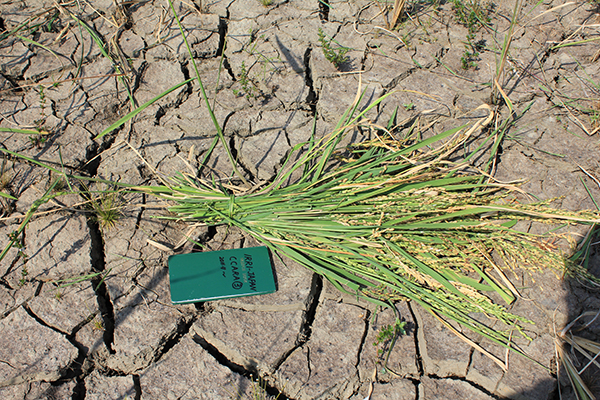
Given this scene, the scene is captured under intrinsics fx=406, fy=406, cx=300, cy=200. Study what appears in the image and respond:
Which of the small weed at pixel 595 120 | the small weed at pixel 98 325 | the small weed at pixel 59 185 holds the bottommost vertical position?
the small weed at pixel 98 325

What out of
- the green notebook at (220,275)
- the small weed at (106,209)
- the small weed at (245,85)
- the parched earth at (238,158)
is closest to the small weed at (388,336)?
the parched earth at (238,158)

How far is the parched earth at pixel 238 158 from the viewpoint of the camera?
1.72 meters

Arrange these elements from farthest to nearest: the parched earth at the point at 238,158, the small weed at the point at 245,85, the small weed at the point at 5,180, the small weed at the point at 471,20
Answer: the small weed at the point at 471,20, the small weed at the point at 245,85, the small weed at the point at 5,180, the parched earth at the point at 238,158

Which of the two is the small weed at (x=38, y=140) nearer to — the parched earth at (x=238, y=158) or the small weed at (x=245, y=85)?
the parched earth at (x=238, y=158)

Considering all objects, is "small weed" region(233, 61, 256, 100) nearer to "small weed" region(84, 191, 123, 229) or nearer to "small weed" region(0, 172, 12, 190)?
"small weed" region(84, 191, 123, 229)

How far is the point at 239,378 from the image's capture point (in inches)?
66.7

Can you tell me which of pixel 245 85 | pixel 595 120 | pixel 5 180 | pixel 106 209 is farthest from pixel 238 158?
pixel 595 120

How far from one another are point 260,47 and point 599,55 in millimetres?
2345

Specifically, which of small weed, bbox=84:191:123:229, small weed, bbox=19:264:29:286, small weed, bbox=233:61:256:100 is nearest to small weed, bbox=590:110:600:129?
small weed, bbox=233:61:256:100

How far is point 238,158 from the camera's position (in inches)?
94.0

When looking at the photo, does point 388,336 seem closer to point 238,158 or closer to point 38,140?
point 238,158

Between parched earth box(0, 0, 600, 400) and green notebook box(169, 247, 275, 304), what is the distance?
0.07 metres

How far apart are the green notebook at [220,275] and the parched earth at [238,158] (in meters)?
0.07

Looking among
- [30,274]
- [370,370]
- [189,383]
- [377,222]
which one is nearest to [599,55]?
[377,222]
